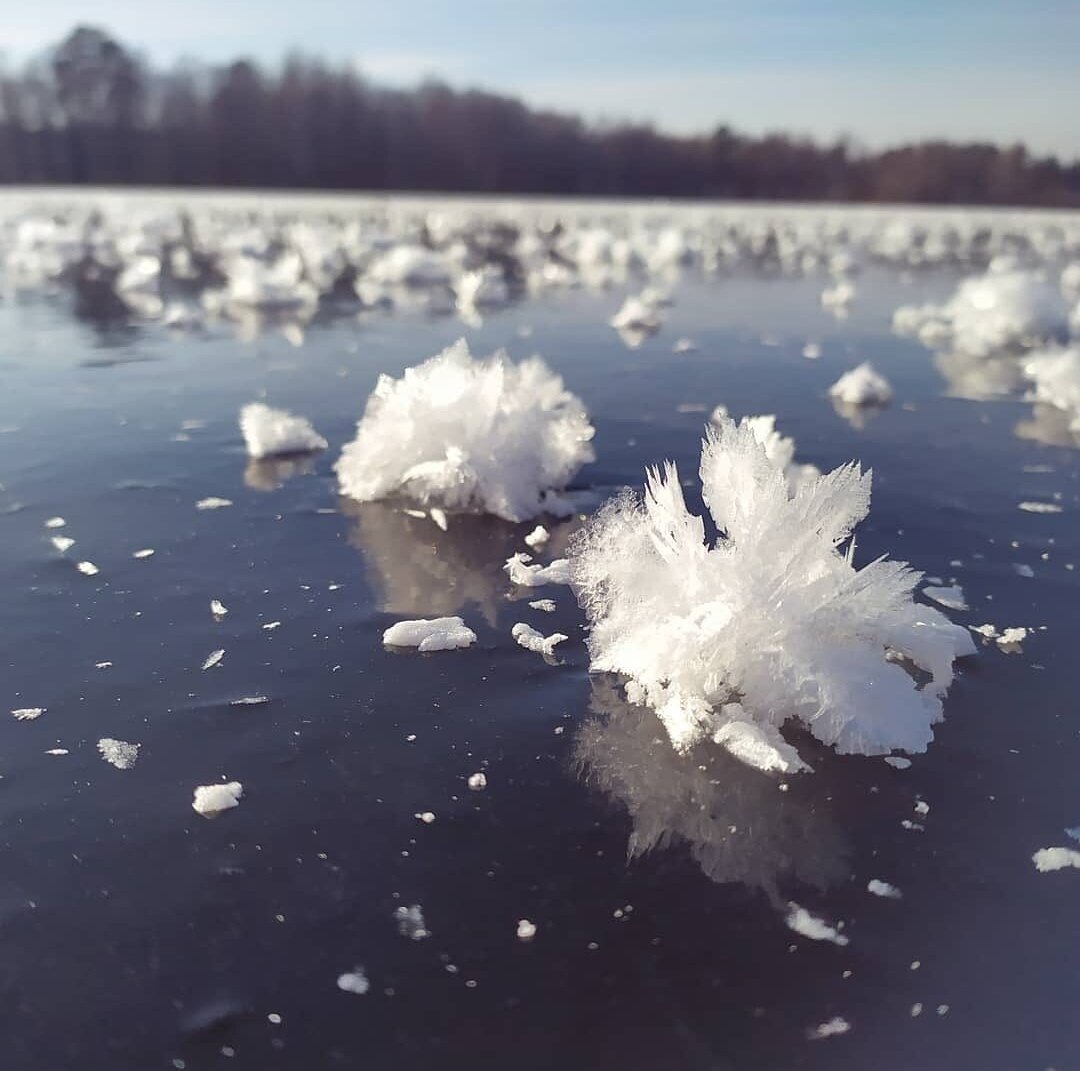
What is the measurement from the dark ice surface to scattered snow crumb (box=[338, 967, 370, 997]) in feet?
0.09

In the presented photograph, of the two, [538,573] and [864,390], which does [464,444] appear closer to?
[538,573]

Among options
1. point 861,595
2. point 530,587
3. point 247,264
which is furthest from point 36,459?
point 247,264

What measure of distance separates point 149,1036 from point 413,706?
150cm

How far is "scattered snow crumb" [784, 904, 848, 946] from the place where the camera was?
8.35 ft

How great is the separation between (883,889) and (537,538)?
2.82m

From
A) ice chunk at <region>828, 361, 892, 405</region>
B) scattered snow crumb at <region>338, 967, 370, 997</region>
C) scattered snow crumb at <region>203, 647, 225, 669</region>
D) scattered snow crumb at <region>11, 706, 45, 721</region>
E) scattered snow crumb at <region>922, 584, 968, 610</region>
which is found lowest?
scattered snow crumb at <region>338, 967, 370, 997</region>

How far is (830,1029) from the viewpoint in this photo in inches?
89.5

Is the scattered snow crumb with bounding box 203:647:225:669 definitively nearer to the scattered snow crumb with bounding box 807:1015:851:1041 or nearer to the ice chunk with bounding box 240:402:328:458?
the scattered snow crumb with bounding box 807:1015:851:1041

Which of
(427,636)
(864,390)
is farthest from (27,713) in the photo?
(864,390)

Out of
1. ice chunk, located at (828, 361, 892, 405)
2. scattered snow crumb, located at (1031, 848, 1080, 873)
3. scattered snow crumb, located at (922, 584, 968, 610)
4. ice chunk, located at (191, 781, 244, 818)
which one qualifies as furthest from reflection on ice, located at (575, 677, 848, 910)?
ice chunk, located at (828, 361, 892, 405)

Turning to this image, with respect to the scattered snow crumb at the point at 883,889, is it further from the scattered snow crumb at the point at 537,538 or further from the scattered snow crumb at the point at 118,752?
the scattered snow crumb at the point at 537,538

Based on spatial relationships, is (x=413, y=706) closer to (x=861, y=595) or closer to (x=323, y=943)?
(x=323, y=943)

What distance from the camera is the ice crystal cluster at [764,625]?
328cm

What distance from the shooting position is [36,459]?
255 inches
